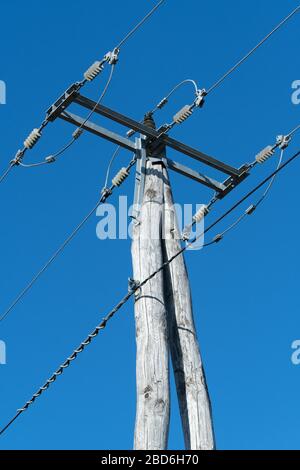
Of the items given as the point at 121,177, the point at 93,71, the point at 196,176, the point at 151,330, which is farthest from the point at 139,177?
the point at 151,330

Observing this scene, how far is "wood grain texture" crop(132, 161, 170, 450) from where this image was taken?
12.0 m

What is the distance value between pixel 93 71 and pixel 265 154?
5.98 feet

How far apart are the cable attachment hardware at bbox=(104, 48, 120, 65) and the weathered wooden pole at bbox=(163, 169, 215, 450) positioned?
147 cm

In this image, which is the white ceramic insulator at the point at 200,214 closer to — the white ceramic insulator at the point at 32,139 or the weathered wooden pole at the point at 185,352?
the weathered wooden pole at the point at 185,352

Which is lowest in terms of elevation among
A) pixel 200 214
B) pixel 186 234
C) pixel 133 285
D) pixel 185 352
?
pixel 185 352

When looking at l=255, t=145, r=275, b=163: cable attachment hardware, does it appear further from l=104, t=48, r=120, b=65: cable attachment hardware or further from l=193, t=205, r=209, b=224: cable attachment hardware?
l=104, t=48, r=120, b=65: cable attachment hardware

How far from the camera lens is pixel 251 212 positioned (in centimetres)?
1397

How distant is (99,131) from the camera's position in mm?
13797

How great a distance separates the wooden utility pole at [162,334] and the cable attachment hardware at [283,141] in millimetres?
1154

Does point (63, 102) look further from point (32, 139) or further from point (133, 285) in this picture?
point (133, 285)
